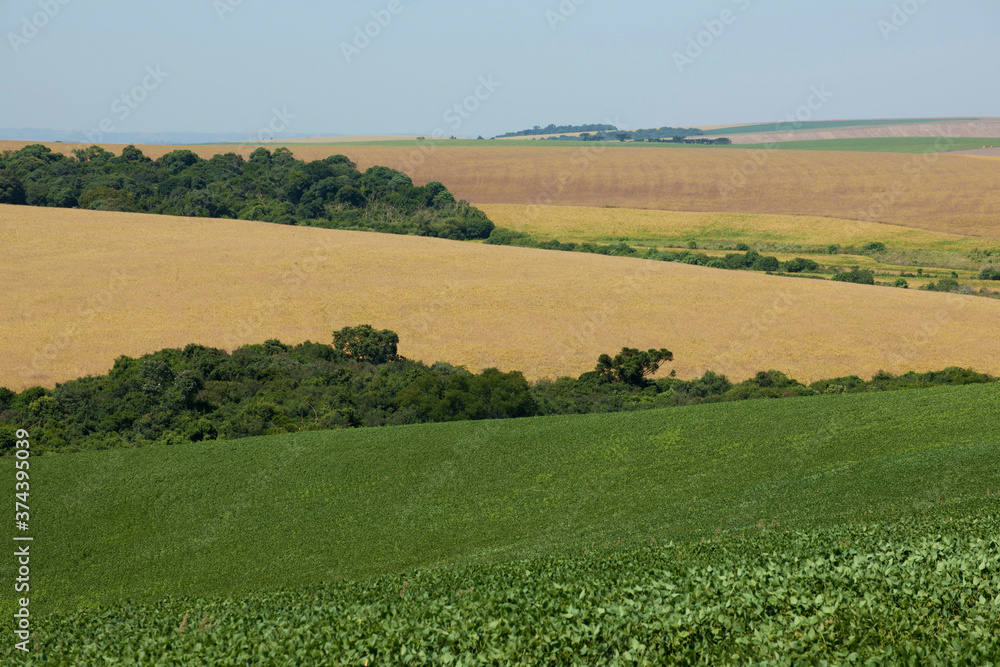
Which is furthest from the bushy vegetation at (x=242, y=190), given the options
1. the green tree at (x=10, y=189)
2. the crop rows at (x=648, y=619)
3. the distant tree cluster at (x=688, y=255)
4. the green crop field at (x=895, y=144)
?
the green crop field at (x=895, y=144)

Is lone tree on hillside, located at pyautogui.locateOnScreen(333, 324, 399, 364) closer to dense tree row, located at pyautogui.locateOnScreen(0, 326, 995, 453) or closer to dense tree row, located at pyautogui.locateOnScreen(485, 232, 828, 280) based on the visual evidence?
dense tree row, located at pyautogui.locateOnScreen(0, 326, 995, 453)

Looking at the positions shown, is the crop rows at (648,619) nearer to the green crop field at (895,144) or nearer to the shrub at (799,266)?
the shrub at (799,266)

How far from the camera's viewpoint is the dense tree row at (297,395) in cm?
3033

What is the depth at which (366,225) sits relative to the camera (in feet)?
279

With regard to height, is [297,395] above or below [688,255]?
below

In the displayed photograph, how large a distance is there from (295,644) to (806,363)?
37.2 m

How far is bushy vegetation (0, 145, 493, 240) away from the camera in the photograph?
8406 cm

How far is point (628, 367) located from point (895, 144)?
162 m

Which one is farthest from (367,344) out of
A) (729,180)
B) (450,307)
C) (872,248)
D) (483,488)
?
(729,180)

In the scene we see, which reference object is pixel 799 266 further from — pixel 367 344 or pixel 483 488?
pixel 483 488

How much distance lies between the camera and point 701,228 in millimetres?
92188

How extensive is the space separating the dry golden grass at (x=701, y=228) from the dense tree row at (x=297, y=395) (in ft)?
161

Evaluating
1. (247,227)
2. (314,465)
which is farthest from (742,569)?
(247,227)

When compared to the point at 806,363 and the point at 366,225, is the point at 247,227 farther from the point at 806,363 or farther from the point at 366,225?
the point at 806,363
